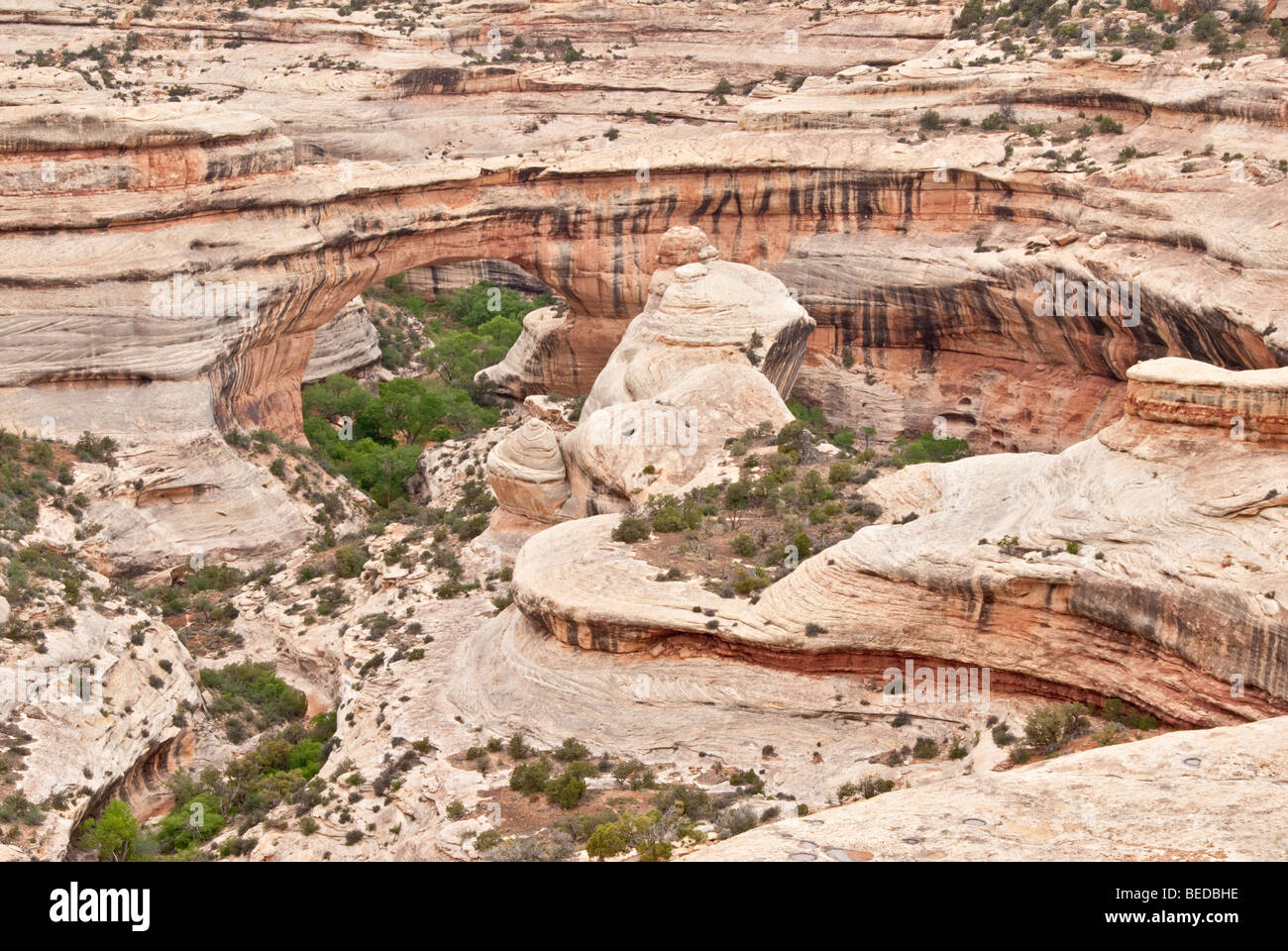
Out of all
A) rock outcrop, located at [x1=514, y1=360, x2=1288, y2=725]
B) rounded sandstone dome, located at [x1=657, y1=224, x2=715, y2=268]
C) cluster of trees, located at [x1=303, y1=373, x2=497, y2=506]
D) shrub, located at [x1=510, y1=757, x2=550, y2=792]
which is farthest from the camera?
cluster of trees, located at [x1=303, y1=373, x2=497, y2=506]

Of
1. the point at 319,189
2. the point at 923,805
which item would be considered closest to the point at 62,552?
the point at 319,189

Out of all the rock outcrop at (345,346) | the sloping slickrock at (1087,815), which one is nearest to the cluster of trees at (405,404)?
the rock outcrop at (345,346)

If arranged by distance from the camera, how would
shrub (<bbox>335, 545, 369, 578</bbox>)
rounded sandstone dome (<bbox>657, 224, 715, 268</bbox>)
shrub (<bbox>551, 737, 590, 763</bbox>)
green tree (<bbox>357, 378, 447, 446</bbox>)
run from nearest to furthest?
shrub (<bbox>551, 737, 590, 763</bbox>), shrub (<bbox>335, 545, 369, 578</bbox>), rounded sandstone dome (<bbox>657, 224, 715, 268</bbox>), green tree (<bbox>357, 378, 447, 446</bbox>)

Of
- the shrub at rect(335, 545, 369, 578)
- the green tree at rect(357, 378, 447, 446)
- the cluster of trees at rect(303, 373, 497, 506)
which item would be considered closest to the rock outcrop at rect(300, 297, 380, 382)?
the cluster of trees at rect(303, 373, 497, 506)

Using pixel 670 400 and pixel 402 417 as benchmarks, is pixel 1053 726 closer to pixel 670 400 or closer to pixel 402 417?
pixel 670 400

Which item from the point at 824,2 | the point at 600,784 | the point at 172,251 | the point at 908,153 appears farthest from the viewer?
the point at 824,2

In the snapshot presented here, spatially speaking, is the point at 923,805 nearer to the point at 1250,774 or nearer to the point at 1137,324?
the point at 1250,774

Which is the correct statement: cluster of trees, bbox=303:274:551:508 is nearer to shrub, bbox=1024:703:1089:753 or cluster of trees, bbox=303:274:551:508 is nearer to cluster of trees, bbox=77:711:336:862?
cluster of trees, bbox=77:711:336:862

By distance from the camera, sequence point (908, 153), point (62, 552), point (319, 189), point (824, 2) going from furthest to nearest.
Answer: point (824, 2), point (908, 153), point (319, 189), point (62, 552)
